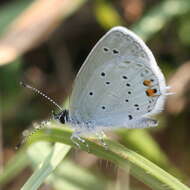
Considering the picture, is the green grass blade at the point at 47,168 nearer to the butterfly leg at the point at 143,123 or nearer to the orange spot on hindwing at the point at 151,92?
the butterfly leg at the point at 143,123

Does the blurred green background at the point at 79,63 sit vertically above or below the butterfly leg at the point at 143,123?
above

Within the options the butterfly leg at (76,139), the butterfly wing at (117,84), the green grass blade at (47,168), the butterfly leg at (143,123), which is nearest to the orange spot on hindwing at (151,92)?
the butterfly wing at (117,84)

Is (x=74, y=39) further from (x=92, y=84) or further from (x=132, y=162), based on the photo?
(x=132, y=162)

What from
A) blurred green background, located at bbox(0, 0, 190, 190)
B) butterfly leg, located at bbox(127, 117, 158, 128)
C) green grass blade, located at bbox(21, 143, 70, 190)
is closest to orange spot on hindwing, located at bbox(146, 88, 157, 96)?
butterfly leg, located at bbox(127, 117, 158, 128)

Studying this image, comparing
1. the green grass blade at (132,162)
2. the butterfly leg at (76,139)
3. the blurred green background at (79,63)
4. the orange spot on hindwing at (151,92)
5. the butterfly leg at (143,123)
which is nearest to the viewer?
the green grass blade at (132,162)

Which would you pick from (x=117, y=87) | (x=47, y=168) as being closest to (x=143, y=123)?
(x=117, y=87)

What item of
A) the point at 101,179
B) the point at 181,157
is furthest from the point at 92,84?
the point at 181,157
